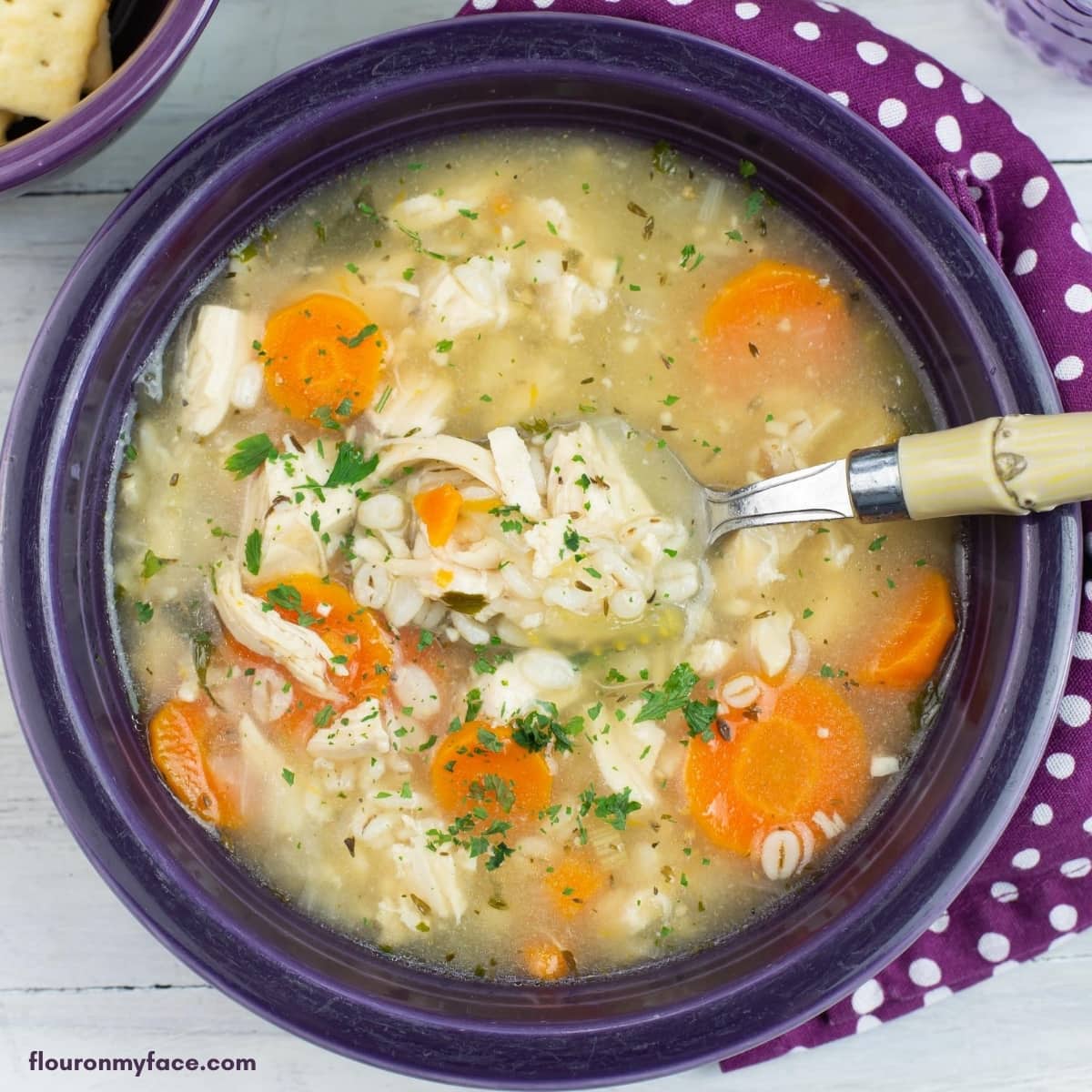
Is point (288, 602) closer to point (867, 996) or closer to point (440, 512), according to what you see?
point (440, 512)

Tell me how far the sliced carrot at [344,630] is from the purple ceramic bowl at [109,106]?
0.81 m

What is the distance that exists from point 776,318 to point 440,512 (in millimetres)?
742

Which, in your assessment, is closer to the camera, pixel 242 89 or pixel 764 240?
pixel 764 240

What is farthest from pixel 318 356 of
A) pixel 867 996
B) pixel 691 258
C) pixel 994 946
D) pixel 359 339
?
pixel 994 946

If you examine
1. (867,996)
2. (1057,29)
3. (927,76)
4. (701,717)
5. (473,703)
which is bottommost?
(867,996)

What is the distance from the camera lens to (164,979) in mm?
2562

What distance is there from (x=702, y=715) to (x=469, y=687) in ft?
1.47

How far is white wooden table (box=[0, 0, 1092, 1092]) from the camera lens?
2.48 metres

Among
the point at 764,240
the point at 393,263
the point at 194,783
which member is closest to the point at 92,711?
the point at 194,783

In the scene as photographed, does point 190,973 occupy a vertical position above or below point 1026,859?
above

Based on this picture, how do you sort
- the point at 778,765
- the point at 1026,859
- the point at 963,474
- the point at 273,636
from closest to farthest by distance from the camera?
1. the point at 963,474
2. the point at 273,636
3. the point at 778,765
4. the point at 1026,859

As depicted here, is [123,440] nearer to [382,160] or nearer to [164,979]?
[382,160]

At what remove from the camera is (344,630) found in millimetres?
2254

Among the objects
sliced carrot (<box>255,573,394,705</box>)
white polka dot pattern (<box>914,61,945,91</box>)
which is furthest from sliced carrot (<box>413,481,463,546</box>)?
white polka dot pattern (<box>914,61,945,91</box>)
